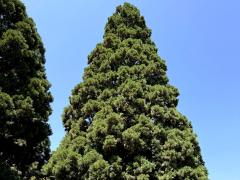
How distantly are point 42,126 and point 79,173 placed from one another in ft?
8.53

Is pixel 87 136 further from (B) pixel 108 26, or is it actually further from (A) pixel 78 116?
(B) pixel 108 26

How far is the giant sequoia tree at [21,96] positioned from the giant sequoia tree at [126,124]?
1.19 meters

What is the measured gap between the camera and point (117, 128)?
58.2 feet

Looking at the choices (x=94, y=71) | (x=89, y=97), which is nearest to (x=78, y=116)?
(x=89, y=97)

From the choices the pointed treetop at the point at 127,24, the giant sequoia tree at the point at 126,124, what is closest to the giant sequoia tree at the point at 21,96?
the giant sequoia tree at the point at 126,124

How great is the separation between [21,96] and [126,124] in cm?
480

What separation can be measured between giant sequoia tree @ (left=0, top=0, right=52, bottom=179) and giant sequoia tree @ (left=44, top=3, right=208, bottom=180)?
1.19m

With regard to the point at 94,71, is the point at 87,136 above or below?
below

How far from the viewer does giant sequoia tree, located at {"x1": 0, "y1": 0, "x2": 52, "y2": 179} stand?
16719 mm

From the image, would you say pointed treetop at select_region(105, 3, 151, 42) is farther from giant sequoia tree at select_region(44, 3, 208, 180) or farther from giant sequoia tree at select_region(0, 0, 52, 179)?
giant sequoia tree at select_region(0, 0, 52, 179)

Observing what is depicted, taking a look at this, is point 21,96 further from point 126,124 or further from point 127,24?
point 127,24

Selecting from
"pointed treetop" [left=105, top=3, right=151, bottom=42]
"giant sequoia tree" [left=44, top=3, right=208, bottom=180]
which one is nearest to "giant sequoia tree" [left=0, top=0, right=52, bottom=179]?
"giant sequoia tree" [left=44, top=3, right=208, bottom=180]

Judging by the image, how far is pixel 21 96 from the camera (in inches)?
664

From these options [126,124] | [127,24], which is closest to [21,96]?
[126,124]
